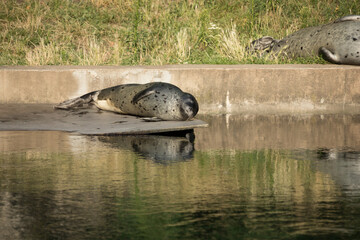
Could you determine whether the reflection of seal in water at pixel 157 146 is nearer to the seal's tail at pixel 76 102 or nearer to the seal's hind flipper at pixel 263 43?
the seal's tail at pixel 76 102

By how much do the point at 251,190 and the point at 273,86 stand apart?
267 inches

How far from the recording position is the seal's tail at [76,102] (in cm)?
1260

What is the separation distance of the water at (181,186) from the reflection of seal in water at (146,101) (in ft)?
3.58

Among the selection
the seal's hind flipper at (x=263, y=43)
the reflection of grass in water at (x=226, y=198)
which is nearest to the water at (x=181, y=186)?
the reflection of grass in water at (x=226, y=198)

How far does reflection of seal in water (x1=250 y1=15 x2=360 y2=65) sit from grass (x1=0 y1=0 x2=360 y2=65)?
1.33 feet

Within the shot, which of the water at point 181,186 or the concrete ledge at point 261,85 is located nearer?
the water at point 181,186

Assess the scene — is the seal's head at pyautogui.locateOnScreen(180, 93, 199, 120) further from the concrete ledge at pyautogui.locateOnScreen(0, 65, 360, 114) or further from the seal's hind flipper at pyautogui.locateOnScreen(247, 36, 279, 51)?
the seal's hind flipper at pyautogui.locateOnScreen(247, 36, 279, 51)

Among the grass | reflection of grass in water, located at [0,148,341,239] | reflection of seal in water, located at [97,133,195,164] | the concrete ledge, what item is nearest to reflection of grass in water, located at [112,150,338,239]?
reflection of grass in water, located at [0,148,341,239]

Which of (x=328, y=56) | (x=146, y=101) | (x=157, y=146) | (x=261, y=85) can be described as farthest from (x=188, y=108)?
(x=328, y=56)

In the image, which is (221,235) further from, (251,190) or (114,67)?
(114,67)

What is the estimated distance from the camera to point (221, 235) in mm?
5078

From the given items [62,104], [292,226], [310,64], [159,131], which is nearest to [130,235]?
[292,226]

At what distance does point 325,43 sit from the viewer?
49.0 ft

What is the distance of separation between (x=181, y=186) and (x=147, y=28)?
11.5 m
